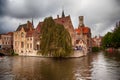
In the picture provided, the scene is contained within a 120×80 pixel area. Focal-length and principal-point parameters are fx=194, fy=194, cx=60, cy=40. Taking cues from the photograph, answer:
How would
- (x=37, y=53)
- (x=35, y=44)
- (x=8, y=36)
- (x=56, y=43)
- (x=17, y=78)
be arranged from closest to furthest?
(x=17, y=78)
(x=56, y=43)
(x=37, y=53)
(x=35, y=44)
(x=8, y=36)

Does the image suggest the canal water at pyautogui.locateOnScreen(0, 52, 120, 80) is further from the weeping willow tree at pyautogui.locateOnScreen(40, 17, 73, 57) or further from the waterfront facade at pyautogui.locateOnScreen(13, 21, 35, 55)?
the waterfront facade at pyautogui.locateOnScreen(13, 21, 35, 55)

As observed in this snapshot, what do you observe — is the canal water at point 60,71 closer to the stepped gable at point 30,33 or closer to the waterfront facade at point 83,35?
the stepped gable at point 30,33

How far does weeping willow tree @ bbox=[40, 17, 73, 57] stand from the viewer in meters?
53.2

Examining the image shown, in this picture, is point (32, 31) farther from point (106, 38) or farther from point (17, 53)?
point (106, 38)

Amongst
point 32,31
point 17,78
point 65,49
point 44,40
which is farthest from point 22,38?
point 17,78

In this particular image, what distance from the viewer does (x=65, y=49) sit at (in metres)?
53.5

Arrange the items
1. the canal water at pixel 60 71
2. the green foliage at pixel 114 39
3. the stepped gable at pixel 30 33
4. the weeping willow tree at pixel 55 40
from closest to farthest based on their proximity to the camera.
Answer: the canal water at pixel 60 71 → the weeping willow tree at pixel 55 40 → the stepped gable at pixel 30 33 → the green foliage at pixel 114 39

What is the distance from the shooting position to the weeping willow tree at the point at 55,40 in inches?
2093

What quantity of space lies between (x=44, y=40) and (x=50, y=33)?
2.80m

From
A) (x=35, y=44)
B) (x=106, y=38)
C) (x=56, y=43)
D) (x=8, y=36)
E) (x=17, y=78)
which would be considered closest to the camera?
(x=17, y=78)

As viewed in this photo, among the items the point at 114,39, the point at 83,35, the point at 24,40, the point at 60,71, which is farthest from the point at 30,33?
the point at 114,39

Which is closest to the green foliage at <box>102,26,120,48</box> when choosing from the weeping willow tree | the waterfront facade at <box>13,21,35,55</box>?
the waterfront facade at <box>13,21,35,55</box>

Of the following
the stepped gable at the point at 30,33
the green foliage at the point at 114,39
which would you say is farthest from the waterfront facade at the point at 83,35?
the stepped gable at the point at 30,33

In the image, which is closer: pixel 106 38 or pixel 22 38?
pixel 22 38
